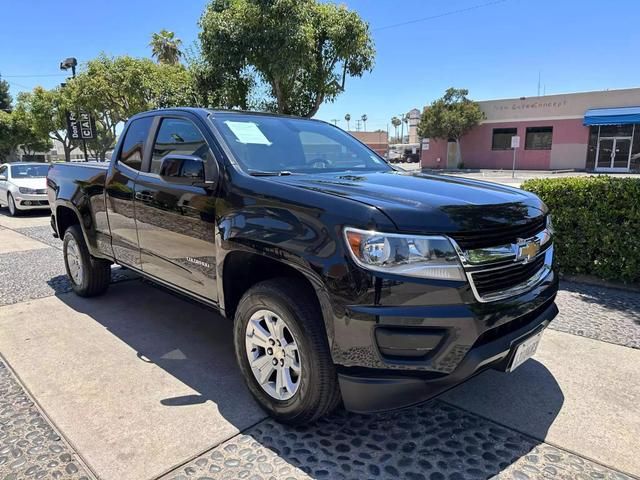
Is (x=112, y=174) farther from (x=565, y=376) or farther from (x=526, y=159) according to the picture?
(x=526, y=159)

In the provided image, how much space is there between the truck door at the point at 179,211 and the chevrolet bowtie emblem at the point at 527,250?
6.17ft

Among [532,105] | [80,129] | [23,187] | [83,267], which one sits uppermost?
[532,105]

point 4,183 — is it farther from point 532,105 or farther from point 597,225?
point 532,105

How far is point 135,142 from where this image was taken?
4277 mm

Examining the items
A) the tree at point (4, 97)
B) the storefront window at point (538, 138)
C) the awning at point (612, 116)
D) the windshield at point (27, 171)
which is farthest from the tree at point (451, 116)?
the tree at point (4, 97)

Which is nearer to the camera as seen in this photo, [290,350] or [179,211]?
[290,350]

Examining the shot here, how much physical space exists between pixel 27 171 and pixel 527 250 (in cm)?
1482

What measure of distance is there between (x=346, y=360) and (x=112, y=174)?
3164 mm

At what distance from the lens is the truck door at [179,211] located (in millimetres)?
3191

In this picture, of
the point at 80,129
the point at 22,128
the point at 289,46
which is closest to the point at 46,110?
the point at 22,128

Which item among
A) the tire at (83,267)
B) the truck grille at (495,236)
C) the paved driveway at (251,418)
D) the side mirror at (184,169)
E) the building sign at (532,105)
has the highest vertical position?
the building sign at (532,105)

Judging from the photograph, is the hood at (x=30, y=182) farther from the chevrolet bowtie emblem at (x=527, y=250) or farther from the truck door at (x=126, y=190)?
the chevrolet bowtie emblem at (x=527, y=250)

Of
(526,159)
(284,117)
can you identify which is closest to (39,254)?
(284,117)

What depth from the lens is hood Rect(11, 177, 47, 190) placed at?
42.2ft
